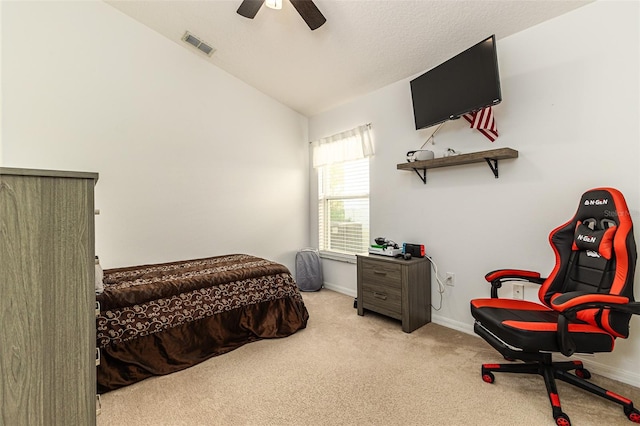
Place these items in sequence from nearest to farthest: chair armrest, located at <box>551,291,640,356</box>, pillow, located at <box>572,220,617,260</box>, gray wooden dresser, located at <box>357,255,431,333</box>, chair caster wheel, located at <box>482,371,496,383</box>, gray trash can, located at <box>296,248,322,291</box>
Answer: chair armrest, located at <box>551,291,640,356</box>, pillow, located at <box>572,220,617,260</box>, chair caster wheel, located at <box>482,371,496,383</box>, gray wooden dresser, located at <box>357,255,431,333</box>, gray trash can, located at <box>296,248,322,291</box>

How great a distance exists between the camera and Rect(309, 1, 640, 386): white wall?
1880mm

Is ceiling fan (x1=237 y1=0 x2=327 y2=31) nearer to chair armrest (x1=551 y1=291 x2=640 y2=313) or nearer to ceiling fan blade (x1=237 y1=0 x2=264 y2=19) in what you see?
ceiling fan blade (x1=237 y1=0 x2=264 y2=19)

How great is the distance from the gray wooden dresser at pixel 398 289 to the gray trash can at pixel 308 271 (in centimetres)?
110

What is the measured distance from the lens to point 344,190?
399 centimetres

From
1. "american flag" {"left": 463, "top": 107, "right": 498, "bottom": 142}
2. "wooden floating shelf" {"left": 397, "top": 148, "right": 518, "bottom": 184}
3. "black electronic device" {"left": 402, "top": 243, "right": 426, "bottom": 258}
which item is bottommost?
"black electronic device" {"left": 402, "top": 243, "right": 426, "bottom": 258}

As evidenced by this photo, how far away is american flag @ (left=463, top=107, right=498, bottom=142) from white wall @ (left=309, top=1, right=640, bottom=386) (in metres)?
0.06

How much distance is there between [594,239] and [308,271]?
304 centimetres

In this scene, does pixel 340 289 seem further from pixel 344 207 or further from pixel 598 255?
pixel 598 255

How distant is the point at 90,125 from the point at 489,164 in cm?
369

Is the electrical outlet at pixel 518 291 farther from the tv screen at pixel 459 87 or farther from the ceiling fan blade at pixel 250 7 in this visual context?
the ceiling fan blade at pixel 250 7

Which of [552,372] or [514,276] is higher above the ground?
[514,276]

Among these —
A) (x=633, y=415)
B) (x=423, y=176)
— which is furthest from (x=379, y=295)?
(x=633, y=415)

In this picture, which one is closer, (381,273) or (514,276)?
(514,276)

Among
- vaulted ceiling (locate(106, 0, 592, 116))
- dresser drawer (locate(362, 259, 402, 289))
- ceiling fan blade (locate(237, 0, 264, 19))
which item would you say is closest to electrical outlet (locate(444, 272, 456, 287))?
dresser drawer (locate(362, 259, 402, 289))
